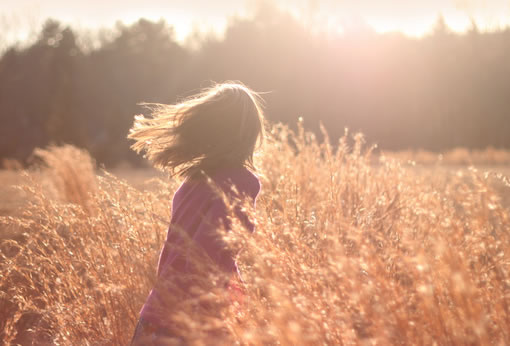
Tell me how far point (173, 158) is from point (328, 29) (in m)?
29.4

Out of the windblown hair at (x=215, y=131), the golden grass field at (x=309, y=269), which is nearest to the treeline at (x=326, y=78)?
the golden grass field at (x=309, y=269)

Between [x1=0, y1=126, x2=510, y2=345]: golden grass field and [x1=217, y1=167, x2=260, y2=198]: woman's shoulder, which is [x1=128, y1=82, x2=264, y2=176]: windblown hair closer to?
[x1=217, y1=167, x2=260, y2=198]: woman's shoulder

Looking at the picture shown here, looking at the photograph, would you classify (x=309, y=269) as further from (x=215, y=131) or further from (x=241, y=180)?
(x=215, y=131)

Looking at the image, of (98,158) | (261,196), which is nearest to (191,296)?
(261,196)

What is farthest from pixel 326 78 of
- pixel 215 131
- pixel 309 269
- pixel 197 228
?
pixel 309 269

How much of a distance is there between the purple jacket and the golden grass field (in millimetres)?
91

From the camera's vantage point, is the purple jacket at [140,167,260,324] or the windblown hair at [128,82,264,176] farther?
the windblown hair at [128,82,264,176]

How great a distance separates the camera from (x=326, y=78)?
29234 millimetres

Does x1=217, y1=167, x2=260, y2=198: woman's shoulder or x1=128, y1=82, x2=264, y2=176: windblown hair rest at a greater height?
x1=128, y1=82, x2=264, y2=176: windblown hair

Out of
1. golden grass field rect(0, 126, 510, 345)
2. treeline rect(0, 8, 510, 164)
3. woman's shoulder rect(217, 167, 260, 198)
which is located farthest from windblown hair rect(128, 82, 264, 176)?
treeline rect(0, 8, 510, 164)

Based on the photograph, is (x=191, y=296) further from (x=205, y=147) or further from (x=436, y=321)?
(x=436, y=321)

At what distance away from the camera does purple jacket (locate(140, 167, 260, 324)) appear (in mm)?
2023

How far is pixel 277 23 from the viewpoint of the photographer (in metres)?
29.6

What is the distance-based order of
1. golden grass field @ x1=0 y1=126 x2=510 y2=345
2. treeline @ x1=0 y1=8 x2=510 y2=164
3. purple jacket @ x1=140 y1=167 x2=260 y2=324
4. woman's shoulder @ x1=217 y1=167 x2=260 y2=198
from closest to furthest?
golden grass field @ x1=0 y1=126 x2=510 y2=345 < purple jacket @ x1=140 y1=167 x2=260 y2=324 < woman's shoulder @ x1=217 y1=167 x2=260 y2=198 < treeline @ x1=0 y1=8 x2=510 y2=164
